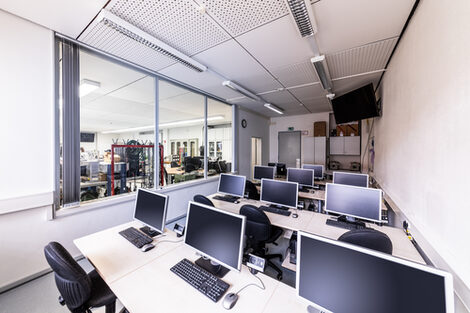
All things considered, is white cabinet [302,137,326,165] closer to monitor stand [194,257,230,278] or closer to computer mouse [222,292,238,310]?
monitor stand [194,257,230,278]

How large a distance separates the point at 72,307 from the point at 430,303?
1954 mm

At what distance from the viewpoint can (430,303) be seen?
2.12 feet

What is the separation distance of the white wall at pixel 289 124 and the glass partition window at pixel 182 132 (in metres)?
2.99

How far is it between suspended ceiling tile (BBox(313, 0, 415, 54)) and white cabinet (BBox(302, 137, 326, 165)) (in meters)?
4.08

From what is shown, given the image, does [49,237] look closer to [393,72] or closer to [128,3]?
[128,3]

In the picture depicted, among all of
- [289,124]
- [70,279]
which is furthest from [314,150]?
[70,279]

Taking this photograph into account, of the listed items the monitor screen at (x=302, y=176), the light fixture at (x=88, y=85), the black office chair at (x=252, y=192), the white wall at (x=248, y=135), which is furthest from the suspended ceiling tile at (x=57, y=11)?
the white wall at (x=248, y=135)

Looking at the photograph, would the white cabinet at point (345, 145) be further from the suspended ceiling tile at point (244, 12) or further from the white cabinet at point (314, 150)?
the suspended ceiling tile at point (244, 12)

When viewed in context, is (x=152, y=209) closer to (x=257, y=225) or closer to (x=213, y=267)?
(x=213, y=267)

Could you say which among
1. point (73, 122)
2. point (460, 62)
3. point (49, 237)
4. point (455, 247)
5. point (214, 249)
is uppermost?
point (460, 62)

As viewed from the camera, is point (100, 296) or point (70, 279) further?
point (100, 296)

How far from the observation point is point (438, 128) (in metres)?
1.30

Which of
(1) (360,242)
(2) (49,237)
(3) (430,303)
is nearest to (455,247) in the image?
(1) (360,242)

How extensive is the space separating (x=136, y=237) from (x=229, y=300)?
1.22m
